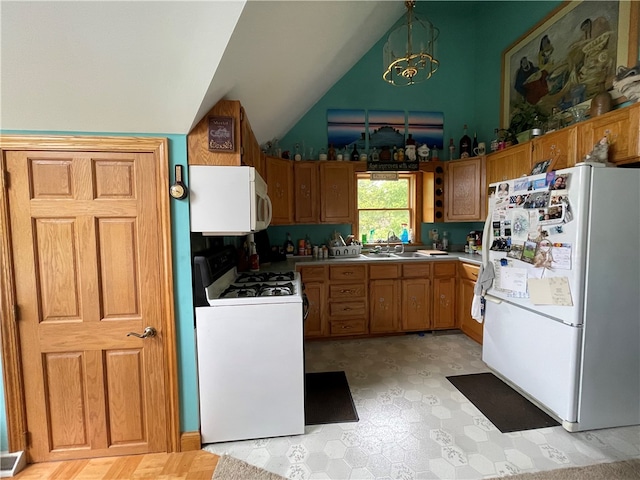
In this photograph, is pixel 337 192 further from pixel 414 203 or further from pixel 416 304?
pixel 416 304

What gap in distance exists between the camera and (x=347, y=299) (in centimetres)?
325

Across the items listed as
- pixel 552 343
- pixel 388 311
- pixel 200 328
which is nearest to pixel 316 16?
pixel 200 328

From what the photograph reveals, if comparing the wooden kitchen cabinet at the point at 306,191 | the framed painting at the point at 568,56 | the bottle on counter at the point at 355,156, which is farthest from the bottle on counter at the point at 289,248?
the framed painting at the point at 568,56

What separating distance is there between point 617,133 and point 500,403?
2.14 meters

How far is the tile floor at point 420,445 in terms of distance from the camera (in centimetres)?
155

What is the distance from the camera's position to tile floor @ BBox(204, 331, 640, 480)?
155 centimetres

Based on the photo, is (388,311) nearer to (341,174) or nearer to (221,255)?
(341,174)

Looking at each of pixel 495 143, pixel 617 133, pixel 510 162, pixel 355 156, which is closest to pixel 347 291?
pixel 355 156

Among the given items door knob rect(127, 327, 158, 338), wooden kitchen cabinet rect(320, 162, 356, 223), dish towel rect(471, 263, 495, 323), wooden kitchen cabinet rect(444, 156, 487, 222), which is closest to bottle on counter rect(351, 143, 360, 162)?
wooden kitchen cabinet rect(320, 162, 356, 223)

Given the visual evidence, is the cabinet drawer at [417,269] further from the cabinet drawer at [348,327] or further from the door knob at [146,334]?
the door knob at [146,334]

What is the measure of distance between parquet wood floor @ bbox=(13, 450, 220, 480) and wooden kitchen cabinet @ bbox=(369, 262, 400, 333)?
7.03 feet

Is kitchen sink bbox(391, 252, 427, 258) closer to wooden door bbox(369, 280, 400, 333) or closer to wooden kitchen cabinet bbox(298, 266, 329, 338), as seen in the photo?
wooden door bbox(369, 280, 400, 333)

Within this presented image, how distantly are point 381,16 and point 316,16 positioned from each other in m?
1.37

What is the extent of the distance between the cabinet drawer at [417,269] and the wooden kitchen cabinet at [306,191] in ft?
4.20
